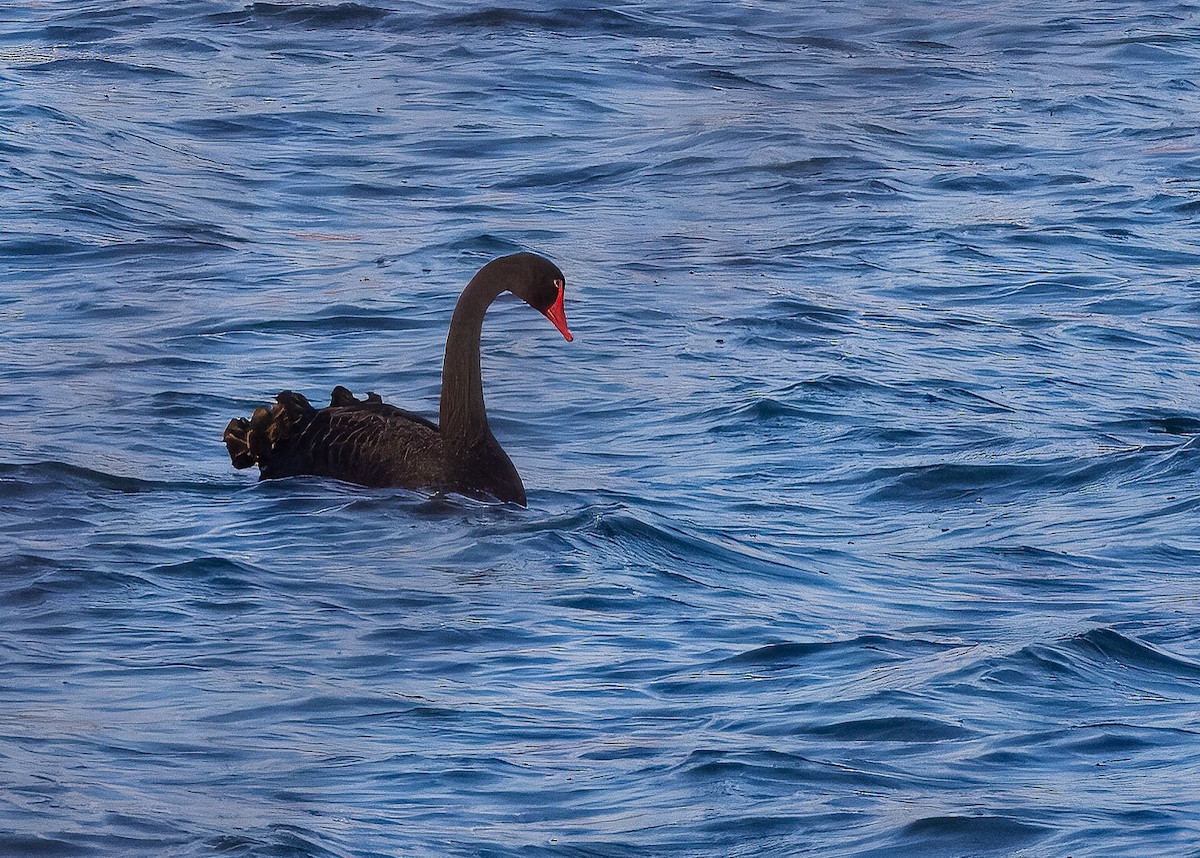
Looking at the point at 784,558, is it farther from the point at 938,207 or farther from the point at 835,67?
the point at 938,207

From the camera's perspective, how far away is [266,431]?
9.74 m

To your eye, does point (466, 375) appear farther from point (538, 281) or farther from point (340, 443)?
point (340, 443)

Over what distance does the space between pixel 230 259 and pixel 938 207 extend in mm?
5191

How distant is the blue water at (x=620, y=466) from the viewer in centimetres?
604

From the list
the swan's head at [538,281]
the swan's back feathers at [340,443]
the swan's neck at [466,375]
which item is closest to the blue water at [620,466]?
the swan's back feathers at [340,443]

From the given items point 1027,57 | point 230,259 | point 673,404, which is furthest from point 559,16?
point 673,404

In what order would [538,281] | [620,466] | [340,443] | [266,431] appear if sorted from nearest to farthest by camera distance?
1. [340,443]
2. [266,431]
3. [538,281]
4. [620,466]

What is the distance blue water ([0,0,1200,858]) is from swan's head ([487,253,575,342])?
31.0 inches

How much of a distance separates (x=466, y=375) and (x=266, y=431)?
86 cm

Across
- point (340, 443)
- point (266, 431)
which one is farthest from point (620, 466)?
point (266, 431)

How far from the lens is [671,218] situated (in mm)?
4664

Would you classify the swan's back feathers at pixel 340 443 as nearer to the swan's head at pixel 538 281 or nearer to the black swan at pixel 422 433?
the black swan at pixel 422 433

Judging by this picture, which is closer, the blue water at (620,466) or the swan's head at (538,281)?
the blue water at (620,466)

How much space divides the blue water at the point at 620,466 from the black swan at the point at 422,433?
0.44 ft
